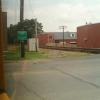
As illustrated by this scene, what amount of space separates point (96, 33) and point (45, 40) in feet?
130

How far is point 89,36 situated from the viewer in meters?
55.0

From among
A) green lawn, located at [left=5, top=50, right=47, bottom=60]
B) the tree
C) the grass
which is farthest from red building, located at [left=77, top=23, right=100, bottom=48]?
the grass

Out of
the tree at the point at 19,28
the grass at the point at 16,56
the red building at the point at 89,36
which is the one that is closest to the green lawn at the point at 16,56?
the grass at the point at 16,56

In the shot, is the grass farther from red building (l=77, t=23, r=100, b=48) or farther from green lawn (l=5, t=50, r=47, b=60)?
red building (l=77, t=23, r=100, b=48)

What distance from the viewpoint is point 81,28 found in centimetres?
5956

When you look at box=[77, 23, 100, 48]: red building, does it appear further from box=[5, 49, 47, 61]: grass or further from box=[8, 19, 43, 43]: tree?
box=[5, 49, 47, 61]: grass

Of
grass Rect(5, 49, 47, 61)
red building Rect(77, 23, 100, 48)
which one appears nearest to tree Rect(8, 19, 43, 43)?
grass Rect(5, 49, 47, 61)

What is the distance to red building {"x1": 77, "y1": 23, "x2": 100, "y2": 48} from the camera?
172 ft

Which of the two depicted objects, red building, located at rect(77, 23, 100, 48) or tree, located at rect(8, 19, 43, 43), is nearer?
tree, located at rect(8, 19, 43, 43)

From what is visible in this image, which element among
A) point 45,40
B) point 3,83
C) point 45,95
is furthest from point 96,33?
point 3,83

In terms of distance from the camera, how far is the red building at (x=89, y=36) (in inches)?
2068

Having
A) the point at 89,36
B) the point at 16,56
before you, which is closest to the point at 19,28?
the point at 16,56

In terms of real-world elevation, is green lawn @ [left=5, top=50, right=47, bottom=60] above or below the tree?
below

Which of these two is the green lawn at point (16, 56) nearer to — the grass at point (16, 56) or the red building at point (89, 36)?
the grass at point (16, 56)
